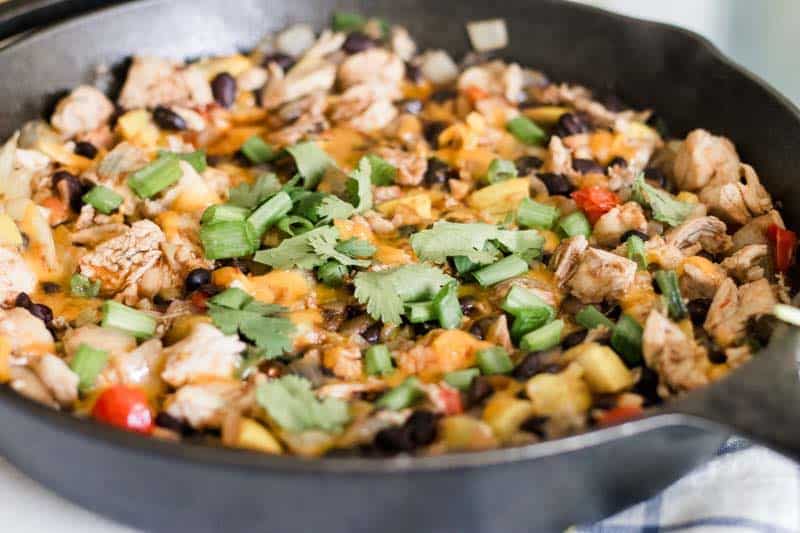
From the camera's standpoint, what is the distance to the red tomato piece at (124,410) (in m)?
2.93

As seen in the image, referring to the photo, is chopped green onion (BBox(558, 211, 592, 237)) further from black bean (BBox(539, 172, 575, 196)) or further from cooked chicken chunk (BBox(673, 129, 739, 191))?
cooked chicken chunk (BBox(673, 129, 739, 191))

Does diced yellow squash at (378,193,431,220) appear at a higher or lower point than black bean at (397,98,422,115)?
lower

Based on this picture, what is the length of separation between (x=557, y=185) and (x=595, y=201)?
0.21 m

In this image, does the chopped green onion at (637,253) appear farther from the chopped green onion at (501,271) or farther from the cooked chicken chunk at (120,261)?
the cooked chicken chunk at (120,261)

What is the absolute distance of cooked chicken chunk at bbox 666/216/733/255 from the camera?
12.3 feet

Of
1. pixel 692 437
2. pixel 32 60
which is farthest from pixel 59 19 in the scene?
pixel 692 437

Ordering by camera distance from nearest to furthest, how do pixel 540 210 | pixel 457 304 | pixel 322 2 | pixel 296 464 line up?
pixel 296 464 < pixel 457 304 < pixel 540 210 < pixel 322 2

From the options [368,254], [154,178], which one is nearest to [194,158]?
[154,178]

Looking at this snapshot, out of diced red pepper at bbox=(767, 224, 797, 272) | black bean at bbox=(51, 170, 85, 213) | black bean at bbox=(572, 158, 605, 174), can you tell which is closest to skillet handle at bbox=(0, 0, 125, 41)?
black bean at bbox=(51, 170, 85, 213)

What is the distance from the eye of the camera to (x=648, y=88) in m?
4.67

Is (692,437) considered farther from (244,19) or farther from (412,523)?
(244,19)

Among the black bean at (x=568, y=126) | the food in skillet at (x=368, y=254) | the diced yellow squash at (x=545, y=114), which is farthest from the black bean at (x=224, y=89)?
the black bean at (x=568, y=126)

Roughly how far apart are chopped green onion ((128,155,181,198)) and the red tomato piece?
1154 millimetres

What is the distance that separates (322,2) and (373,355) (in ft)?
7.68
